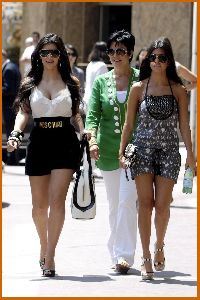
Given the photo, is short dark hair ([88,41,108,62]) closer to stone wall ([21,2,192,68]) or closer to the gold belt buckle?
the gold belt buckle

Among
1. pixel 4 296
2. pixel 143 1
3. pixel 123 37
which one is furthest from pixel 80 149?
pixel 143 1

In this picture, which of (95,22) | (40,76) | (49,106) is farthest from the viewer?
(95,22)

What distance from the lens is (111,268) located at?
10.3 meters

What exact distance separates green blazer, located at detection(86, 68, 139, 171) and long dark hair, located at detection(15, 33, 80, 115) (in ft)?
0.90

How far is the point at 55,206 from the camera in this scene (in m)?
9.83

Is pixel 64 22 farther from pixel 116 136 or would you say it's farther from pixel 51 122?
pixel 51 122

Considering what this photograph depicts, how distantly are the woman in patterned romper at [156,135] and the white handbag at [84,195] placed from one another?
0.30m

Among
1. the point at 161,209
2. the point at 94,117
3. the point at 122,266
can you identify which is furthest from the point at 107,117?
the point at 122,266

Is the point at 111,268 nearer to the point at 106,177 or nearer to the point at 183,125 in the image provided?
the point at 106,177

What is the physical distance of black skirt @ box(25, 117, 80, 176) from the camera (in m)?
9.84

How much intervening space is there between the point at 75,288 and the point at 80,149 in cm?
126

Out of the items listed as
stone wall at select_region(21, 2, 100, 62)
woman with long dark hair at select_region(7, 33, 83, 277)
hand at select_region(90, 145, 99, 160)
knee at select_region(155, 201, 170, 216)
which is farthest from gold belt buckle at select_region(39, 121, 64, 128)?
stone wall at select_region(21, 2, 100, 62)

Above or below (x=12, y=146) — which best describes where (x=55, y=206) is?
below

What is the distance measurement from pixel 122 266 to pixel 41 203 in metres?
0.81
